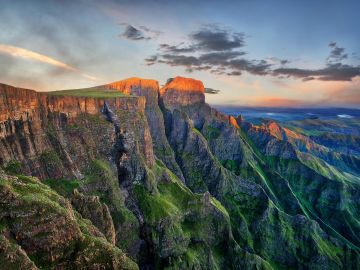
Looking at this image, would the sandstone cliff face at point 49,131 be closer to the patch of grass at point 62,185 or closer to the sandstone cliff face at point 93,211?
the patch of grass at point 62,185

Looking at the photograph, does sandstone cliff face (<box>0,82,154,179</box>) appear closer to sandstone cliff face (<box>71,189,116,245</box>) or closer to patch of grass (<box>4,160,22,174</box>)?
patch of grass (<box>4,160,22,174</box>)

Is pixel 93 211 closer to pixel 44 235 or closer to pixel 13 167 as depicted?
pixel 13 167

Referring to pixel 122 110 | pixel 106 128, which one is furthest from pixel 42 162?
pixel 122 110

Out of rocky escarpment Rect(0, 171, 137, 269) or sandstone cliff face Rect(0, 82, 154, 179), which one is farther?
sandstone cliff face Rect(0, 82, 154, 179)

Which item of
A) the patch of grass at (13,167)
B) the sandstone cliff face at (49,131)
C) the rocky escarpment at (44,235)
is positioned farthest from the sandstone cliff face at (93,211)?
the sandstone cliff face at (49,131)

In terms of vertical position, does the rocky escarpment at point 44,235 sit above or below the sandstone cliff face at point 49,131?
below

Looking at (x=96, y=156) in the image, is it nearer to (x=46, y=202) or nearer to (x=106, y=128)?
(x=106, y=128)

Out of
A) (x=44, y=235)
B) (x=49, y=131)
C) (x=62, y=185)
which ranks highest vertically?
(x=49, y=131)

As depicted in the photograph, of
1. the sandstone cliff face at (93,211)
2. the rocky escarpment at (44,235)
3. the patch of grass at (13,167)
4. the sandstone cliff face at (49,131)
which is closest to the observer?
the rocky escarpment at (44,235)

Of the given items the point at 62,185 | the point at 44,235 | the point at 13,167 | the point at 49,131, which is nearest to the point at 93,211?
the point at 62,185

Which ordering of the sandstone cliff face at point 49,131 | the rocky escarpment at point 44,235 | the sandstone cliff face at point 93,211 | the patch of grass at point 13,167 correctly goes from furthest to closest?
the sandstone cliff face at point 49,131, the patch of grass at point 13,167, the sandstone cliff face at point 93,211, the rocky escarpment at point 44,235

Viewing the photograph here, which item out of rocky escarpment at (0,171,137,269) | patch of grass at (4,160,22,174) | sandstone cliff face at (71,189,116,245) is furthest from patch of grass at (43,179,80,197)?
rocky escarpment at (0,171,137,269)
